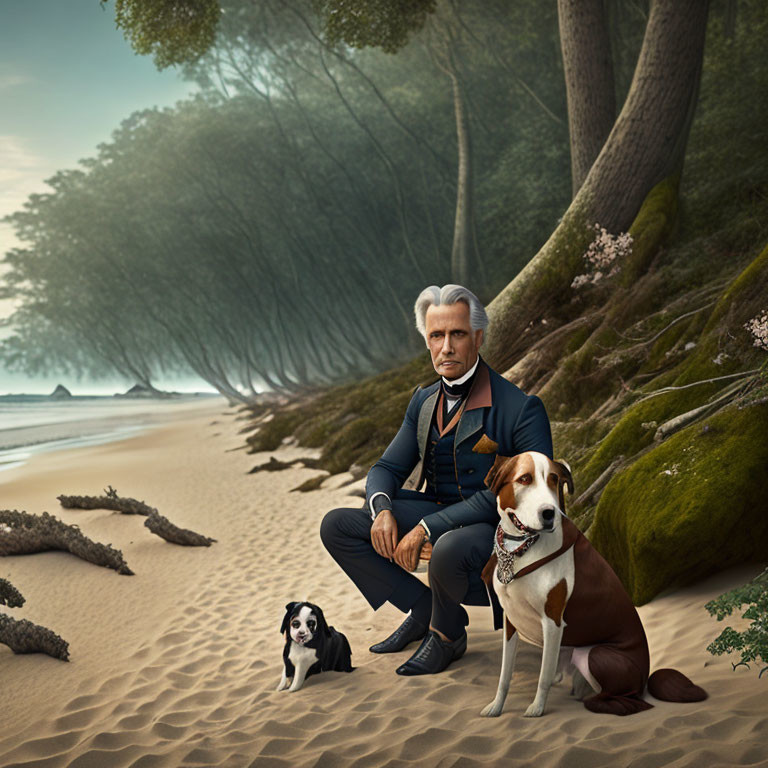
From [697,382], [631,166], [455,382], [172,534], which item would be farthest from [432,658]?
[631,166]

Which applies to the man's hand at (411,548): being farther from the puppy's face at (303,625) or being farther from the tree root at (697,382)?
the tree root at (697,382)

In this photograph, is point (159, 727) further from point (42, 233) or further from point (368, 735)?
point (42, 233)

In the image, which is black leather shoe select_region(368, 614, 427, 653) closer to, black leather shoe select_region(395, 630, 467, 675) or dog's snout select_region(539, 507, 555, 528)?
black leather shoe select_region(395, 630, 467, 675)

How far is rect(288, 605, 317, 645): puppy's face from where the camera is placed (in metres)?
3.51

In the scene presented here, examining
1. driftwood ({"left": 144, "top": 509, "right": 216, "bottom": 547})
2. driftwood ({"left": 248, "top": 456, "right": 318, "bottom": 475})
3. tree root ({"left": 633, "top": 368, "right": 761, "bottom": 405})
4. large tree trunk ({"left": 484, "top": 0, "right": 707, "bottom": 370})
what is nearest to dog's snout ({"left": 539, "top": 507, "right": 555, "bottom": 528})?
tree root ({"left": 633, "top": 368, "right": 761, "bottom": 405})

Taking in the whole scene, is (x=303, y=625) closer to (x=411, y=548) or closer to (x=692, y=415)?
(x=411, y=548)

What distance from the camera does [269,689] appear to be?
3.74m

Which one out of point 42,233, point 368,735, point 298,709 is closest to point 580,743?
point 368,735

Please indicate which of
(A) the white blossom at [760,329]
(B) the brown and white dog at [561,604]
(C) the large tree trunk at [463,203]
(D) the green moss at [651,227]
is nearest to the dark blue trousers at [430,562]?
(B) the brown and white dog at [561,604]

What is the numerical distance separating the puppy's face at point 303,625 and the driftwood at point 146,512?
446cm

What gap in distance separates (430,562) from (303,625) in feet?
2.61

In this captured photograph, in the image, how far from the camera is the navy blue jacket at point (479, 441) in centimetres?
319

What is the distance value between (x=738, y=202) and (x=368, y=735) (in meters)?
7.02

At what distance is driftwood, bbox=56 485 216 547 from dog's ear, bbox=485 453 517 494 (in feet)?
18.5
